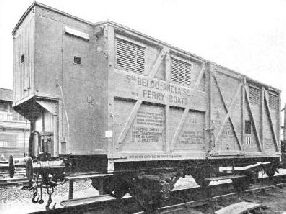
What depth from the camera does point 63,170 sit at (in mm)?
5418

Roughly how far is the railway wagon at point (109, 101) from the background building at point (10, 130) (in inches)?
837

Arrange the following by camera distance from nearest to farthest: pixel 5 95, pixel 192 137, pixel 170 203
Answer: pixel 170 203 < pixel 192 137 < pixel 5 95

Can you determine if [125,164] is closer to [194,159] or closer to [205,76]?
[194,159]

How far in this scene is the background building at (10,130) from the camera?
2605 cm

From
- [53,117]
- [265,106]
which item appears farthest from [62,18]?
[265,106]

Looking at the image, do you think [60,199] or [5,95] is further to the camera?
[5,95]

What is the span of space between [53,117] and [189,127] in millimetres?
3397

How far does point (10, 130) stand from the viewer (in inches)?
1050

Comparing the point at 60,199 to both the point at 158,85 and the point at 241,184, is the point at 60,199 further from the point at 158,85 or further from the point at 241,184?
the point at 241,184

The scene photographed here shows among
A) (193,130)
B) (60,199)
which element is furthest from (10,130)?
(193,130)

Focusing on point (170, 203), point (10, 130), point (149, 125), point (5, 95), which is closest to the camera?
point (149, 125)

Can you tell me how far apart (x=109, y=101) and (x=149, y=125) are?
122 centimetres

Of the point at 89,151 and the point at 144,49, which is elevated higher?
the point at 144,49

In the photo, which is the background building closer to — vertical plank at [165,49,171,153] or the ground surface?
the ground surface
